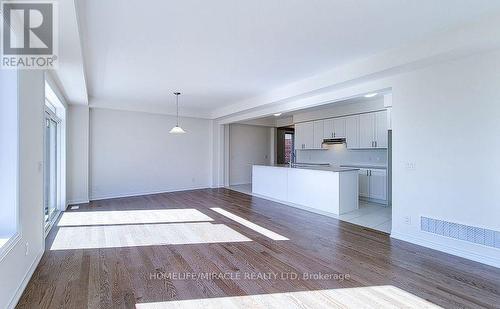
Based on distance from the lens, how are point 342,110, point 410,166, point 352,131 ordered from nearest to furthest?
point 410,166 → point 352,131 → point 342,110

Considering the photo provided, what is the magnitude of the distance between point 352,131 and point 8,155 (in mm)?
6742

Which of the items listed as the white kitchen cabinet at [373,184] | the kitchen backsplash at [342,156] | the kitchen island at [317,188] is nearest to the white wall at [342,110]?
the kitchen backsplash at [342,156]

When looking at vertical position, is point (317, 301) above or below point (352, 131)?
below

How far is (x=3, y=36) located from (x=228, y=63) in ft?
8.12

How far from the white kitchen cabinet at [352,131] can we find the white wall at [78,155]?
22.2ft

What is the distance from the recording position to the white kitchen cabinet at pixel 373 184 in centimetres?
599

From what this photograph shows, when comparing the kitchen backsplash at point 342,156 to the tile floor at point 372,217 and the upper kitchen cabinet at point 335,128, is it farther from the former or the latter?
the tile floor at point 372,217

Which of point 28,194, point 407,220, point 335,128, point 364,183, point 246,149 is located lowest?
point 407,220

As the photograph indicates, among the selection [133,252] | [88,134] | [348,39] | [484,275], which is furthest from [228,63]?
[88,134]

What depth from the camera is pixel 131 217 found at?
189 inches

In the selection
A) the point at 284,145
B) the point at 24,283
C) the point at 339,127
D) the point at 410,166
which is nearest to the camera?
the point at 24,283

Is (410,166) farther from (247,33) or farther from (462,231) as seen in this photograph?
(247,33)

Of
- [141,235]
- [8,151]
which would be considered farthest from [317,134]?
[8,151]

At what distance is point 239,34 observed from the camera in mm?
2863
